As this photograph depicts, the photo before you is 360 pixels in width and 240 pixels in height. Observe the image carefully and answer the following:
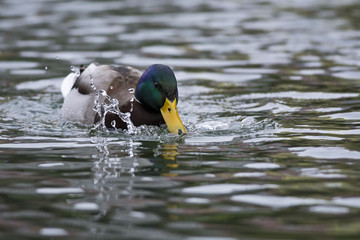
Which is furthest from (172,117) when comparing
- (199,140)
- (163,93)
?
(199,140)

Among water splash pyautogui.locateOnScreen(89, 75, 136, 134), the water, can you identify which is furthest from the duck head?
water splash pyautogui.locateOnScreen(89, 75, 136, 134)

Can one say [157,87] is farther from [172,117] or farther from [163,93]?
[172,117]

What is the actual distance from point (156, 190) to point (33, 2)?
13370 millimetres

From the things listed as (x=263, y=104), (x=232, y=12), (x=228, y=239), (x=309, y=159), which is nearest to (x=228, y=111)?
(x=263, y=104)

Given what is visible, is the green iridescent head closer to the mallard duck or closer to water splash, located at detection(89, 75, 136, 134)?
the mallard duck

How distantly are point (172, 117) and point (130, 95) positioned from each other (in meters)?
0.77

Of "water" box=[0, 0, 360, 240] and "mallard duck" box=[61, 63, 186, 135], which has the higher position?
"mallard duck" box=[61, 63, 186, 135]

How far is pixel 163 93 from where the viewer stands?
22.8ft

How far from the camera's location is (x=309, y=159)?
5777mm

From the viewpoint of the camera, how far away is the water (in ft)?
14.3

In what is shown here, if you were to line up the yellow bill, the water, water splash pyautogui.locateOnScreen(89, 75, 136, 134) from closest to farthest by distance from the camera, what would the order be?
the water, the yellow bill, water splash pyautogui.locateOnScreen(89, 75, 136, 134)

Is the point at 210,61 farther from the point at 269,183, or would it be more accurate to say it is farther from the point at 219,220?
the point at 219,220

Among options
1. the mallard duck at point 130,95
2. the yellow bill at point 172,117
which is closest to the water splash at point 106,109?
the mallard duck at point 130,95

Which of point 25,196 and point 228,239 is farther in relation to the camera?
point 25,196
